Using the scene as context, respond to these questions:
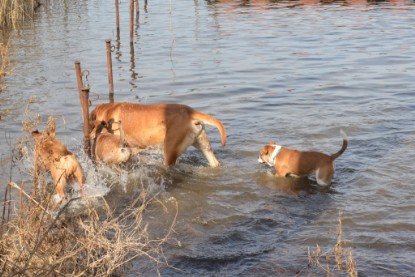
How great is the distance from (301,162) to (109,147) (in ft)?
8.55

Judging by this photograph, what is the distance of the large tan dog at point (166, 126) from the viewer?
8656 mm

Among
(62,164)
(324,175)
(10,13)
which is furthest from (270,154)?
(10,13)

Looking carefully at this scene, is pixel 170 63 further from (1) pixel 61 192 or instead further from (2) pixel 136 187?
(1) pixel 61 192

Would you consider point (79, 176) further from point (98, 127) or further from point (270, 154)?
point (270, 154)

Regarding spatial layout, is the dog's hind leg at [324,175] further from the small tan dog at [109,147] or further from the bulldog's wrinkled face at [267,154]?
the small tan dog at [109,147]

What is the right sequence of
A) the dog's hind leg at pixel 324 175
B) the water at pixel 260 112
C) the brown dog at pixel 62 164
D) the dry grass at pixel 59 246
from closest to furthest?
1. the dry grass at pixel 59 246
2. the water at pixel 260 112
3. the brown dog at pixel 62 164
4. the dog's hind leg at pixel 324 175

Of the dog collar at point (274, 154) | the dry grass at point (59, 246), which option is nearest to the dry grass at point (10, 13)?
the dog collar at point (274, 154)

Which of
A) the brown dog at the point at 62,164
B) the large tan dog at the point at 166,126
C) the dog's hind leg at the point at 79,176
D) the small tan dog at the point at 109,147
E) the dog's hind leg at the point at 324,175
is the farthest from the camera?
the large tan dog at the point at 166,126

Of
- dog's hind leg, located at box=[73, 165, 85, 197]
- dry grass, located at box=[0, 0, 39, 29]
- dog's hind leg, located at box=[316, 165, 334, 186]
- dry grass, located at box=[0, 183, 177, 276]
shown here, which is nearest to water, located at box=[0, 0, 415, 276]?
dog's hind leg, located at box=[316, 165, 334, 186]

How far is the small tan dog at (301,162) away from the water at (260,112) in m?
0.22

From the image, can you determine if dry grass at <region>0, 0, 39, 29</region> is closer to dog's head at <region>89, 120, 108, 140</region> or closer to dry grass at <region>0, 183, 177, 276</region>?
dog's head at <region>89, 120, 108, 140</region>

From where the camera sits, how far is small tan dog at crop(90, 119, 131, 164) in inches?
336

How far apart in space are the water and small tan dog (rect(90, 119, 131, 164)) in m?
0.50

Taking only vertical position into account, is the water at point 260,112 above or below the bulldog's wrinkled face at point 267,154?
below
